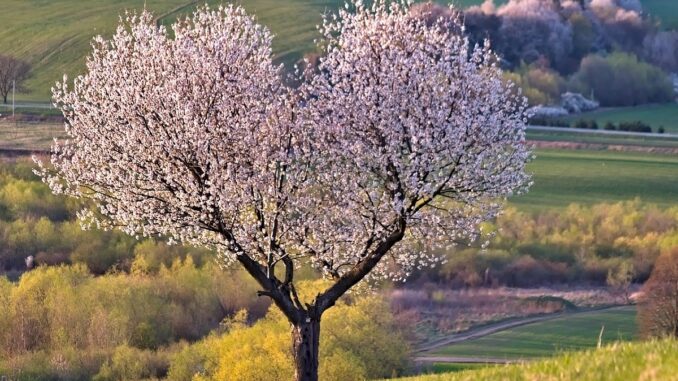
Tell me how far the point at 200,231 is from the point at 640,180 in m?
70.1

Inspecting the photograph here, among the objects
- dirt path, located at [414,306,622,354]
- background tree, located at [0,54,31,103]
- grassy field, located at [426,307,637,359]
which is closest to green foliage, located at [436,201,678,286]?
dirt path, located at [414,306,622,354]

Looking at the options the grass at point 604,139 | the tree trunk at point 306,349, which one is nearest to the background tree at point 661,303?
the tree trunk at point 306,349

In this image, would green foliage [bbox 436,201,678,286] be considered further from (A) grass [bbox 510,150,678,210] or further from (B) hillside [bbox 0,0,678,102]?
(B) hillside [bbox 0,0,678,102]

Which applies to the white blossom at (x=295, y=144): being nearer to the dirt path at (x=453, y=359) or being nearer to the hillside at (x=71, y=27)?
the dirt path at (x=453, y=359)

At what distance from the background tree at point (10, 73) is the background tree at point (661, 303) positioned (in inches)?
2662

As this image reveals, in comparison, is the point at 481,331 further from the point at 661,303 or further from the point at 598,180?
the point at 598,180

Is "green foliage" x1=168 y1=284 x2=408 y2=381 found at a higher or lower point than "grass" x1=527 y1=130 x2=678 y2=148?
lower

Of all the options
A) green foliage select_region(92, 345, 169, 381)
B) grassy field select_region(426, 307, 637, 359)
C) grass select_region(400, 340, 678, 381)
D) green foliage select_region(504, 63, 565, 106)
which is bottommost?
grassy field select_region(426, 307, 637, 359)

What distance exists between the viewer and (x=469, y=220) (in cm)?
2698

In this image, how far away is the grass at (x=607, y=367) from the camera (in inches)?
529

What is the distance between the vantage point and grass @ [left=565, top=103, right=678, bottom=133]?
424 ft

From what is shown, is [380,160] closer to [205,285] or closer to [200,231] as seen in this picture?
[200,231]

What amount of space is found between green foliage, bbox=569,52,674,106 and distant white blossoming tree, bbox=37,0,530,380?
12040 cm

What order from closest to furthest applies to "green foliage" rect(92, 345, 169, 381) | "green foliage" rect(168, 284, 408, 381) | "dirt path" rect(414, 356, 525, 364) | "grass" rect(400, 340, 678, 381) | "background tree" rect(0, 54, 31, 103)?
"grass" rect(400, 340, 678, 381), "green foliage" rect(168, 284, 408, 381), "dirt path" rect(414, 356, 525, 364), "green foliage" rect(92, 345, 169, 381), "background tree" rect(0, 54, 31, 103)
